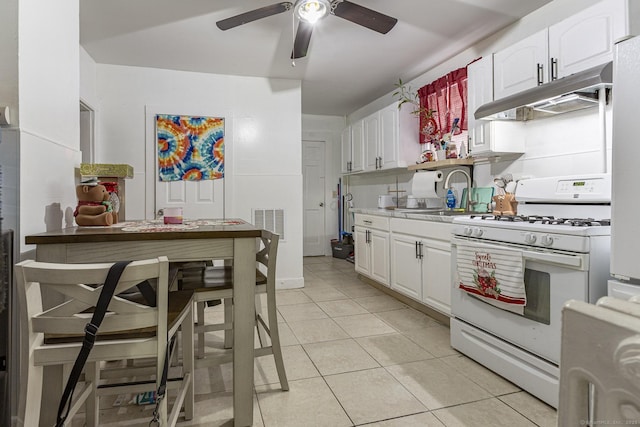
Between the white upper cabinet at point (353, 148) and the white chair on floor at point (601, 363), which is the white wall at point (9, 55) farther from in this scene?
the white upper cabinet at point (353, 148)

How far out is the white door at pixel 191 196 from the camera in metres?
3.94

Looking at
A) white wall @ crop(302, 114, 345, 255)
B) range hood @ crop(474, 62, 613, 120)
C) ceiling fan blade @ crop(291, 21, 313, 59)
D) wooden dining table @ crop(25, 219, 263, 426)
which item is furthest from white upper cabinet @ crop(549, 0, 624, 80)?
white wall @ crop(302, 114, 345, 255)

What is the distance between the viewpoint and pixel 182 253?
5.04 ft

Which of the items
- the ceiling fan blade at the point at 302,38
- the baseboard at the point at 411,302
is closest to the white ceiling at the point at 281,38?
the ceiling fan blade at the point at 302,38

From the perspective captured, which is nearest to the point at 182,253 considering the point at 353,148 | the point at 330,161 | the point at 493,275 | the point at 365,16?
the point at 493,275

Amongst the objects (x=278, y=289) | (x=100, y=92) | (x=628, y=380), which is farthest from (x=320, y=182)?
(x=628, y=380)

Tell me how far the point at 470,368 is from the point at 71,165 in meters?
2.64

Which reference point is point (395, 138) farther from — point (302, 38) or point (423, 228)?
point (302, 38)

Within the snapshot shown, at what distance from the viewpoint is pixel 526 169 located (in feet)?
9.25

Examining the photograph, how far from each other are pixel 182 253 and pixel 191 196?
8.70 feet

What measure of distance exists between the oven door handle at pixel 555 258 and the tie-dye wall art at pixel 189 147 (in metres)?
3.21

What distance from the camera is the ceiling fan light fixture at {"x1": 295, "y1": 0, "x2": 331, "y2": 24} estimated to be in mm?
2221

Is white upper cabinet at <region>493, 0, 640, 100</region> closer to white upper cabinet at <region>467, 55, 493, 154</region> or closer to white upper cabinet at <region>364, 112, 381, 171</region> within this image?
white upper cabinet at <region>467, 55, 493, 154</region>

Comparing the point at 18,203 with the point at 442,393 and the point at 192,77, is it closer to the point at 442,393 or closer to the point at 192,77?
the point at 442,393
